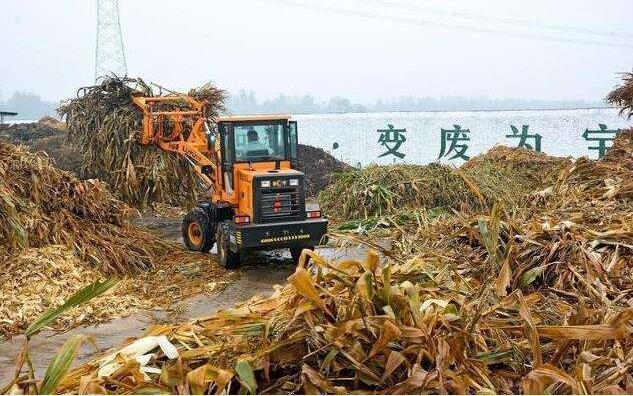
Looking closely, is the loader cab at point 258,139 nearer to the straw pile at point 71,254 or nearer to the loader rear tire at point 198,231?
the loader rear tire at point 198,231

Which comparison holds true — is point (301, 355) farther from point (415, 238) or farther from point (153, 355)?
point (415, 238)

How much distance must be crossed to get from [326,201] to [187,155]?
4.61 metres

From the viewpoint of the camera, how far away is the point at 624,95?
9.90m

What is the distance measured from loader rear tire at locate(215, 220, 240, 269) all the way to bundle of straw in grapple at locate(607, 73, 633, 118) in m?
6.27

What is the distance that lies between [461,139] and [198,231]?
11960mm

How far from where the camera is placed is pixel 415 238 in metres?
5.78

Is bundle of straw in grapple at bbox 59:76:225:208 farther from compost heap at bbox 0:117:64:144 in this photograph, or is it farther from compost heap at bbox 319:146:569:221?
compost heap at bbox 0:117:64:144

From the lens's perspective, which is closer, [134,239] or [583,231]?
[583,231]

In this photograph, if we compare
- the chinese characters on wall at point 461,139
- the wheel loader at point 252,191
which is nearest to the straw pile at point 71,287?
the wheel loader at point 252,191

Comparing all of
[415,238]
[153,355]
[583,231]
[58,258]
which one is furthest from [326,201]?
[153,355]

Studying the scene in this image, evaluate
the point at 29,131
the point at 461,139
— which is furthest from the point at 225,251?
the point at 29,131

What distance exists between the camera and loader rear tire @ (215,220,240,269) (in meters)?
8.74

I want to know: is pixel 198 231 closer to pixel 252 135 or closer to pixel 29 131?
pixel 252 135

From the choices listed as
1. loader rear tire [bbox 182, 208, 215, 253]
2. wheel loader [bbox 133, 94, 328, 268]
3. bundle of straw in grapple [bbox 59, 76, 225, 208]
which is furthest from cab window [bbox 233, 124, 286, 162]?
bundle of straw in grapple [bbox 59, 76, 225, 208]
